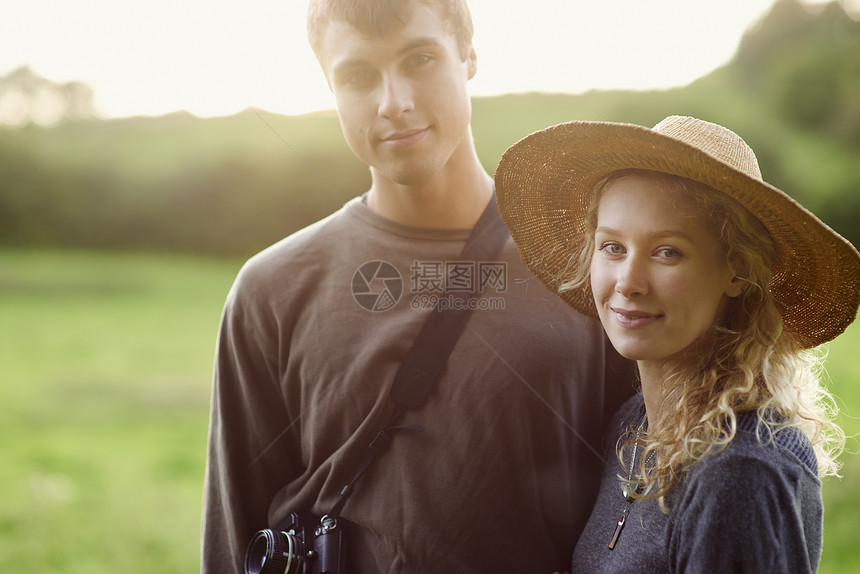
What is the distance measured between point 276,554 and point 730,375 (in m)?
0.95

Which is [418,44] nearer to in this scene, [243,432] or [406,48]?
[406,48]

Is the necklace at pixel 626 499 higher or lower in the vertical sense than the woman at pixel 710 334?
lower

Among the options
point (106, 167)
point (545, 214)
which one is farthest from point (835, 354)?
point (106, 167)

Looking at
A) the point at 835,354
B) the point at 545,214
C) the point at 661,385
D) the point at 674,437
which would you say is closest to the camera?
the point at 674,437

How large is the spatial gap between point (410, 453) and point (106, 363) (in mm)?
5203

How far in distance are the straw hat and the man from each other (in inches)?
4.5

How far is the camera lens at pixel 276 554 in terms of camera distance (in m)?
1.35

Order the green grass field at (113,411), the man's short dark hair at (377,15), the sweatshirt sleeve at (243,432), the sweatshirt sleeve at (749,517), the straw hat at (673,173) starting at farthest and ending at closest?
1. the green grass field at (113,411)
2. the sweatshirt sleeve at (243,432)
3. the man's short dark hair at (377,15)
4. the straw hat at (673,173)
5. the sweatshirt sleeve at (749,517)

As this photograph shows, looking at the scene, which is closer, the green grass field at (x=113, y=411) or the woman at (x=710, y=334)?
the woman at (x=710, y=334)

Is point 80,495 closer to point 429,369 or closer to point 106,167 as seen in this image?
point 106,167

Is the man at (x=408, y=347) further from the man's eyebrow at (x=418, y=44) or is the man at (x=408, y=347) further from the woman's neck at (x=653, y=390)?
the woman's neck at (x=653, y=390)

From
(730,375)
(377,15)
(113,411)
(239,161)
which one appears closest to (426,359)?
(730,375)

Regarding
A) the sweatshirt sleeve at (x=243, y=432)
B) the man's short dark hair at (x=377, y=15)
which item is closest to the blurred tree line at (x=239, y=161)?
the sweatshirt sleeve at (x=243, y=432)

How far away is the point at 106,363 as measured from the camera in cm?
573
